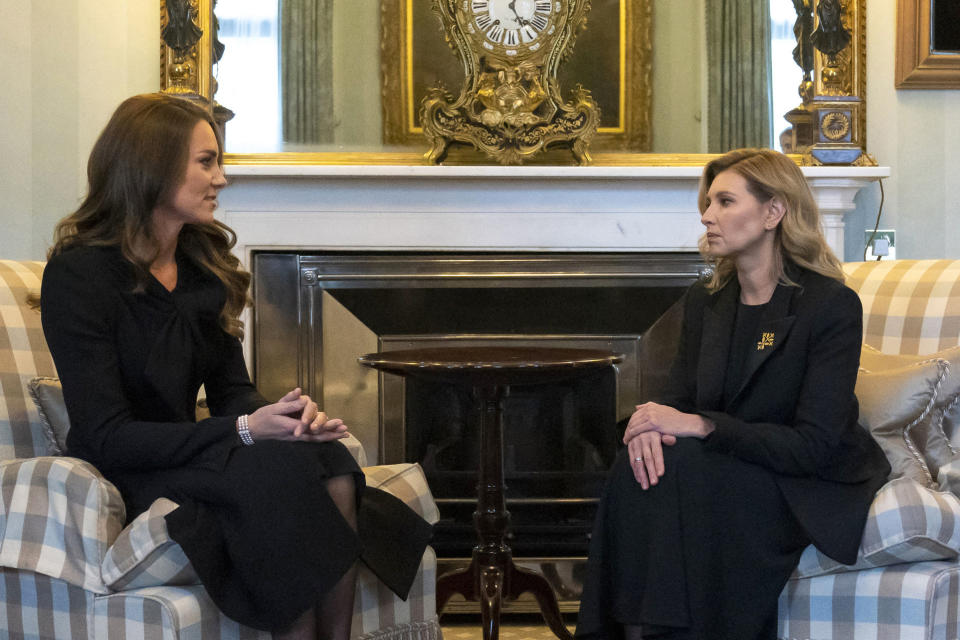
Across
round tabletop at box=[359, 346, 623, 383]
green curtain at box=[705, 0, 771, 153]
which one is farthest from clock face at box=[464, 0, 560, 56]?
round tabletop at box=[359, 346, 623, 383]

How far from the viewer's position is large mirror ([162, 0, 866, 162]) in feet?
11.6

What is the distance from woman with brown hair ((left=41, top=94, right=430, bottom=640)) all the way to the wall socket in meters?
2.10

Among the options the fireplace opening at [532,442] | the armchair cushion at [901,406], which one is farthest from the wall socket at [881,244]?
the armchair cushion at [901,406]

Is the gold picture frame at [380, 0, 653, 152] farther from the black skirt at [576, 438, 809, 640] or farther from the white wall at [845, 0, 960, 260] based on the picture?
the black skirt at [576, 438, 809, 640]

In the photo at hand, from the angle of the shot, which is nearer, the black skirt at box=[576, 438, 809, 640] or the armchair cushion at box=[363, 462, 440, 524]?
the black skirt at box=[576, 438, 809, 640]

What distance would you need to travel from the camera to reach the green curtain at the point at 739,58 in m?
3.57

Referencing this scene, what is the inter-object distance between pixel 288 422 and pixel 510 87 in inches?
72.4

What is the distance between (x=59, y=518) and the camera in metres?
1.89

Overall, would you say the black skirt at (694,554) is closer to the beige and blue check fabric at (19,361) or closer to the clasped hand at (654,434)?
the clasped hand at (654,434)

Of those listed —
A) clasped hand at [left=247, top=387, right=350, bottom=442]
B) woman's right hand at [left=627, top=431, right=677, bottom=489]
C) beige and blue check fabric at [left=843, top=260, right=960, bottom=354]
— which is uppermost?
beige and blue check fabric at [left=843, top=260, right=960, bottom=354]

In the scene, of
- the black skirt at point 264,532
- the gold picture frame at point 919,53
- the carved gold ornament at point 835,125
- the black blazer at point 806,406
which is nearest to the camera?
the black skirt at point 264,532

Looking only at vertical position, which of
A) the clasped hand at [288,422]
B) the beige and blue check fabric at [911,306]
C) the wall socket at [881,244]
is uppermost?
the wall socket at [881,244]

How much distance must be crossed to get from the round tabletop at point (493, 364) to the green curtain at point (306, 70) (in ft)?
3.67

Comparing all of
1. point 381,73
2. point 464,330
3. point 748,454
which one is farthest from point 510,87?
point 748,454
